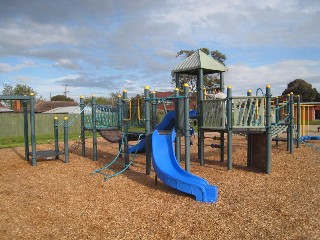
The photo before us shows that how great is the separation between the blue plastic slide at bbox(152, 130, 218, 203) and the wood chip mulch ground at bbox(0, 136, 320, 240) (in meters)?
0.21

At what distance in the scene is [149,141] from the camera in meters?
8.65

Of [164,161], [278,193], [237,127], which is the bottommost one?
Answer: [278,193]

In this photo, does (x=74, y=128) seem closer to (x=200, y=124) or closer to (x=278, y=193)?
(x=200, y=124)

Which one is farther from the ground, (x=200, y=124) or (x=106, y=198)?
(x=200, y=124)

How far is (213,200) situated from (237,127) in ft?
10.5

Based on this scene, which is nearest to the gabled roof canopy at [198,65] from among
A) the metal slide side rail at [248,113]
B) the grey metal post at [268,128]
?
the metal slide side rail at [248,113]

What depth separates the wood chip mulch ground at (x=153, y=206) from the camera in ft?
15.0

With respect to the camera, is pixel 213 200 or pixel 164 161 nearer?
pixel 213 200

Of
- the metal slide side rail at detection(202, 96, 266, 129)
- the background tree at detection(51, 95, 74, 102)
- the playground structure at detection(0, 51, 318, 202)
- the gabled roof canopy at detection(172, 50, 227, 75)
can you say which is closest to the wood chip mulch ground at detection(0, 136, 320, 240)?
the playground structure at detection(0, 51, 318, 202)

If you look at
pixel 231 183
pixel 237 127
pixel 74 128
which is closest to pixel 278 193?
pixel 231 183

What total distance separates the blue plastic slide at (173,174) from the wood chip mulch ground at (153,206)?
210 millimetres

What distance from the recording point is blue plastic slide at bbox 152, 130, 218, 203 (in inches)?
240

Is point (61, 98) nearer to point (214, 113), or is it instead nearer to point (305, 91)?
point (305, 91)

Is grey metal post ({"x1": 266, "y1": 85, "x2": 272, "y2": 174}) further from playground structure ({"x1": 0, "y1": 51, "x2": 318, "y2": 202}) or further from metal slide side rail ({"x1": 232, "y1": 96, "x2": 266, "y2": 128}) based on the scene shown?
metal slide side rail ({"x1": 232, "y1": 96, "x2": 266, "y2": 128})
